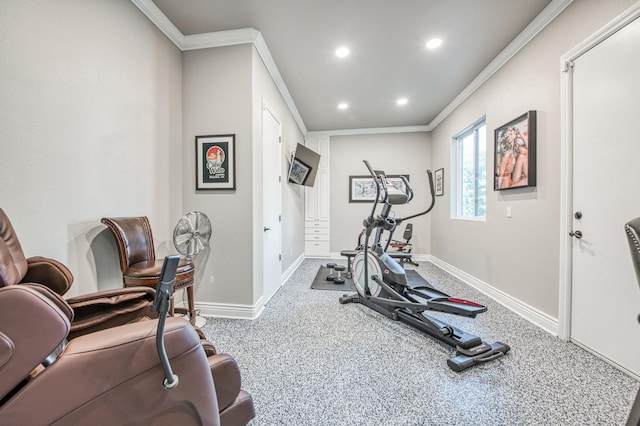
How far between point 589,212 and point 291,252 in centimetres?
360

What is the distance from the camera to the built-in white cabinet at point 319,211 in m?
5.63

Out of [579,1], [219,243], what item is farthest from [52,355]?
[579,1]

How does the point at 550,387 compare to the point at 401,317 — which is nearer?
the point at 550,387

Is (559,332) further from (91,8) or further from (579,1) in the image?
(91,8)

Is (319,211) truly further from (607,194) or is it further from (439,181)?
(607,194)

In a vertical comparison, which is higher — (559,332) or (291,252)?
(291,252)

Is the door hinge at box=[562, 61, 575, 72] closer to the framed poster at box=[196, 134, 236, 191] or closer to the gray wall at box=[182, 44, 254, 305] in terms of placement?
the gray wall at box=[182, 44, 254, 305]

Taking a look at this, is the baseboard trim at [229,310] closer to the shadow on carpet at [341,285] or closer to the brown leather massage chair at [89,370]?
the shadow on carpet at [341,285]

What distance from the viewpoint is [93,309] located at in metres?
1.16

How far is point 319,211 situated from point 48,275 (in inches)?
181

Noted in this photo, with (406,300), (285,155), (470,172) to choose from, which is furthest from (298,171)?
(470,172)

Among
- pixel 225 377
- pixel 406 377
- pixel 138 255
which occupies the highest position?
pixel 138 255

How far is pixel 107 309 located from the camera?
1190 millimetres

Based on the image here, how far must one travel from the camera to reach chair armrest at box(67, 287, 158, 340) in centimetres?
109
